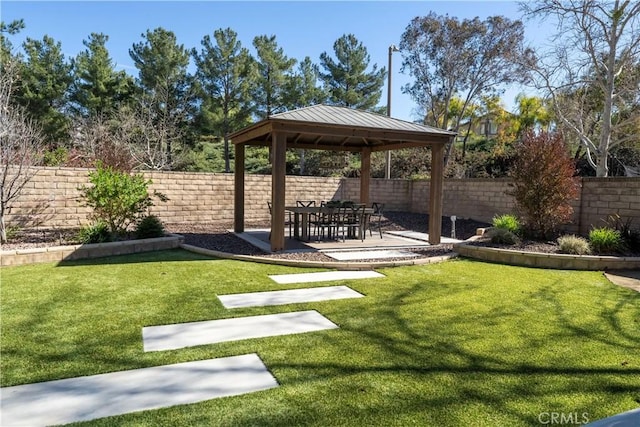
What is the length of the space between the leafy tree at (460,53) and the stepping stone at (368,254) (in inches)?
516

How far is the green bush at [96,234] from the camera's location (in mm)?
7090

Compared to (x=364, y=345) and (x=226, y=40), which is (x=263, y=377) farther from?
(x=226, y=40)

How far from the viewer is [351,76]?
82.9ft

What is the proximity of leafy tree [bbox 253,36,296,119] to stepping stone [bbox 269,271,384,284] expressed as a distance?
64.1 ft

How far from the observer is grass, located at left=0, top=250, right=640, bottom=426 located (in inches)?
91.7

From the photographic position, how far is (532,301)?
4.65m

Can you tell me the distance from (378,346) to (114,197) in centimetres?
602

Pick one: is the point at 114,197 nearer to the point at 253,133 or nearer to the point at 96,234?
the point at 96,234

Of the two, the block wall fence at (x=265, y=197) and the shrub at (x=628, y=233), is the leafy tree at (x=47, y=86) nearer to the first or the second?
the block wall fence at (x=265, y=197)

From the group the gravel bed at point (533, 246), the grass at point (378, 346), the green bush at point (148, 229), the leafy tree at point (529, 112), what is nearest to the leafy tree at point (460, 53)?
the leafy tree at point (529, 112)

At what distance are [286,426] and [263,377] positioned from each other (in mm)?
608

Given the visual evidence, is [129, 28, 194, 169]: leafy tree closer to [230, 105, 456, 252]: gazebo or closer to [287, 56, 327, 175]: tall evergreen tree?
[287, 56, 327, 175]: tall evergreen tree

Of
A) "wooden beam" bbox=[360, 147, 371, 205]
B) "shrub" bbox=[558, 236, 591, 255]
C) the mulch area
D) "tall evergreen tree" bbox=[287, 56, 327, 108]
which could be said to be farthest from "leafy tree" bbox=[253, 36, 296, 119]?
"shrub" bbox=[558, 236, 591, 255]

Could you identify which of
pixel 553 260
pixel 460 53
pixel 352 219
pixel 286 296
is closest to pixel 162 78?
pixel 460 53
